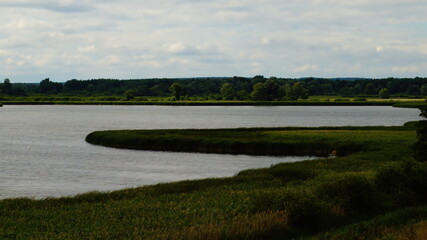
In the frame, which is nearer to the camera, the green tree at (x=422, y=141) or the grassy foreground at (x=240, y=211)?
the grassy foreground at (x=240, y=211)

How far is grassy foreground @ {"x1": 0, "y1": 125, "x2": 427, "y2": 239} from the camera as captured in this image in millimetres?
23406

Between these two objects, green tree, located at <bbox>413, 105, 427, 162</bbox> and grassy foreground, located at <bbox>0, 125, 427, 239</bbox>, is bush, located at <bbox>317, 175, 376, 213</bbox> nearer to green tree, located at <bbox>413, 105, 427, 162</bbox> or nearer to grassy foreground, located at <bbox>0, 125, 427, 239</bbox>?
grassy foreground, located at <bbox>0, 125, 427, 239</bbox>

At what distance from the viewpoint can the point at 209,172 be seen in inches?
2333

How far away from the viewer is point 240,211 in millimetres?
27656

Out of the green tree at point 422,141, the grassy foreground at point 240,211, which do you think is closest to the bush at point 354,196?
the grassy foreground at point 240,211

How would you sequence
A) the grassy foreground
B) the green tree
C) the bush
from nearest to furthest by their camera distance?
the grassy foreground < the bush < the green tree

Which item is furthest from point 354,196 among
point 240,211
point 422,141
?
point 422,141

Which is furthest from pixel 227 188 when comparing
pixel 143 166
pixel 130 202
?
pixel 143 166

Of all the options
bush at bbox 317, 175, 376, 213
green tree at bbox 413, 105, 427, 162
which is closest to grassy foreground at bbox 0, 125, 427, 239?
bush at bbox 317, 175, 376, 213

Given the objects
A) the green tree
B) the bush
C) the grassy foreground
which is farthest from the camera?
the green tree

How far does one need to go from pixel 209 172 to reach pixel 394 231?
120 feet

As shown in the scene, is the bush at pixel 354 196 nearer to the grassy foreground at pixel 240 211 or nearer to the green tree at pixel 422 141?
the grassy foreground at pixel 240 211

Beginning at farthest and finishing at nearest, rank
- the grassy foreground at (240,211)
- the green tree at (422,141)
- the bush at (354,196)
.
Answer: the green tree at (422,141) < the bush at (354,196) < the grassy foreground at (240,211)

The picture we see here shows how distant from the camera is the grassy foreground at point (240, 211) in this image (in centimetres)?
2341
